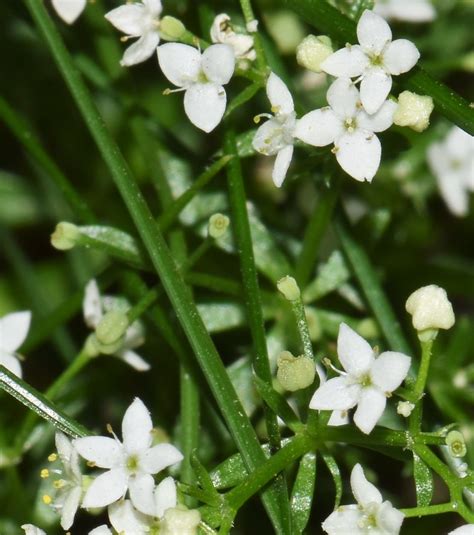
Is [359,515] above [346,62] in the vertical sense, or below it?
below

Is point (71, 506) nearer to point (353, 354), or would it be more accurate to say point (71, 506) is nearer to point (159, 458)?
point (159, 458)

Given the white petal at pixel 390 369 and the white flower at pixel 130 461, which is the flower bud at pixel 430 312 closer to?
the white petal at pixel 390 369

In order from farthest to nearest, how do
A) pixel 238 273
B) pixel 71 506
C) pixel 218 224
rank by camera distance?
pixel 238 273 → pixel 218 224 → pixel 71 506

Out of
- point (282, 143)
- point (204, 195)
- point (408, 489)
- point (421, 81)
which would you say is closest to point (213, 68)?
point (282, 143)

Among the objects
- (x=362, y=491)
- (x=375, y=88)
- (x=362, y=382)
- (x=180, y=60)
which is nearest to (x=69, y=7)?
(x=180, y=60)

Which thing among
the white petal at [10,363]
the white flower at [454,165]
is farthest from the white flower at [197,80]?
the white flower at [454,165]

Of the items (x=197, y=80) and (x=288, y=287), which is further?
(x=197, y=80)
